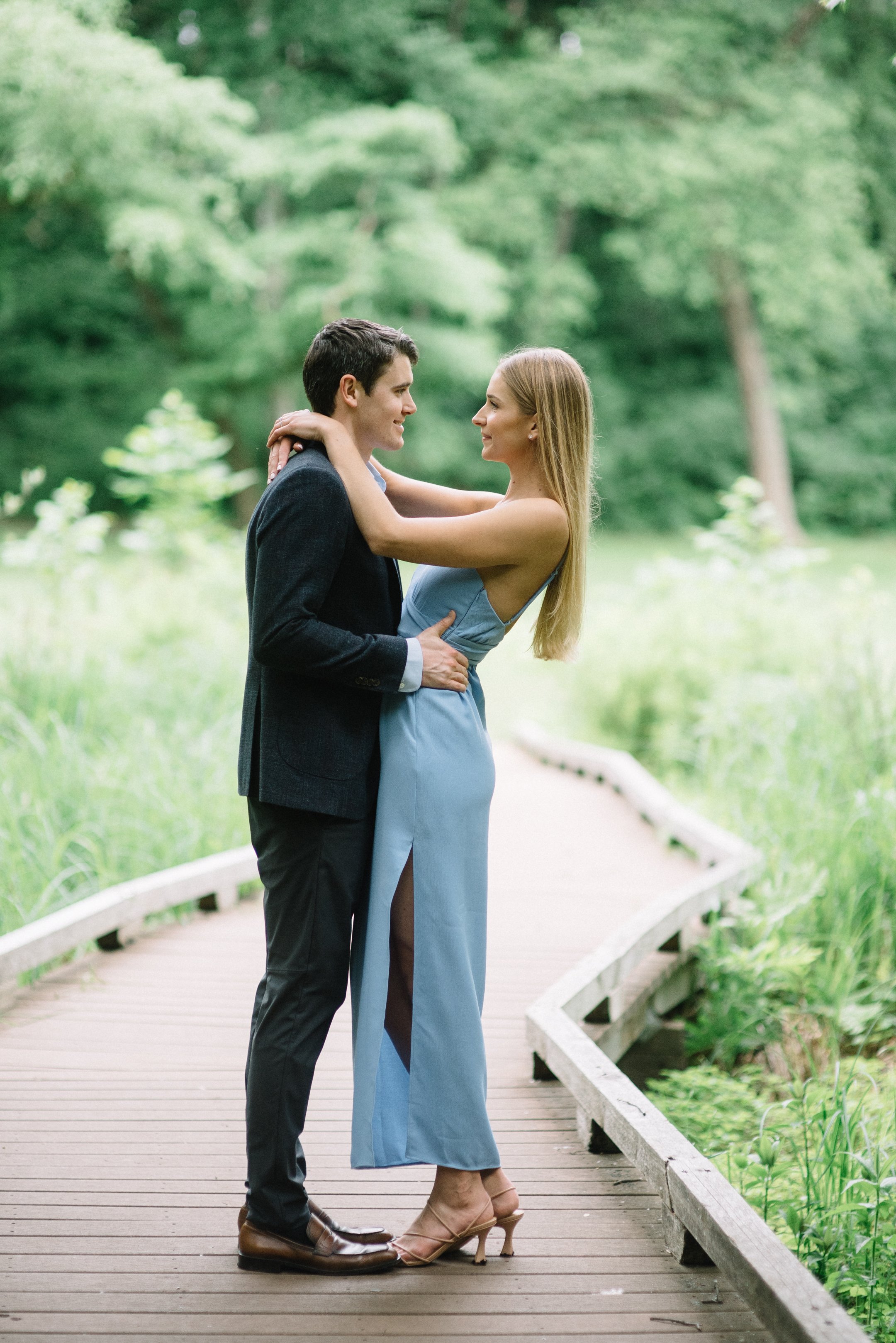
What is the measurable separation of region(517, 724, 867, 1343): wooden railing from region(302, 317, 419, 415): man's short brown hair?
1868 mm

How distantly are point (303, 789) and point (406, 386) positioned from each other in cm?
88

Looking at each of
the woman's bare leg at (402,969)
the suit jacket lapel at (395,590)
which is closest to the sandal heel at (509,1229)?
the woman's bare leg at (402,969)

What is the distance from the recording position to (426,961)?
278cm

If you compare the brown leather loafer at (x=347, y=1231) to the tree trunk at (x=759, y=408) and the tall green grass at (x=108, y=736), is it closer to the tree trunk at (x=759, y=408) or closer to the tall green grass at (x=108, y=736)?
the tall green grass at (x=108, y=736)

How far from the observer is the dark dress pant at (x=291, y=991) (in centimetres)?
268

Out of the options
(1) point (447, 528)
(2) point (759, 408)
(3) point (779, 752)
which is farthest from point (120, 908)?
(2) point (759, 408)

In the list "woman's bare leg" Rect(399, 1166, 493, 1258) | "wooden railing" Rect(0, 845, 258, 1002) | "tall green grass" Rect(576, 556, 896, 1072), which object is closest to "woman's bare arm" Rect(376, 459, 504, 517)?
"woman's bare leg" Rect(399, 1166, 493, 1258)

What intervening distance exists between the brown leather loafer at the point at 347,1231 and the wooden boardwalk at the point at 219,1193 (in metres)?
0.09

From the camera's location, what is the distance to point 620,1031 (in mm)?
4602

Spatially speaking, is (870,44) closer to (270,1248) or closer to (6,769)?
(6,769)

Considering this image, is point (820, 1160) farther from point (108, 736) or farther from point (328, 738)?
point (108, 736)

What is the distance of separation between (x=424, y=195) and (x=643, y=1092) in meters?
19.1

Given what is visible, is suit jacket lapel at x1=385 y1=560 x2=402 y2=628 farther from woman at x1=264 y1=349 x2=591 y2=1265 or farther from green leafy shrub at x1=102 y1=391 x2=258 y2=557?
green leafy shrub at x1=102 y1=391 x2=258 y2=557

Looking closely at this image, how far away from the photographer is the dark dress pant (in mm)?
2676
